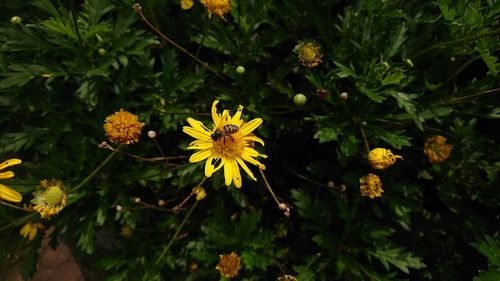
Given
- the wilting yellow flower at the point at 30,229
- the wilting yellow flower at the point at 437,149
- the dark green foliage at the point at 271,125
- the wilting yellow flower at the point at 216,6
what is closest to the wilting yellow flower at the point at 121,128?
the dark green foliage at the point at 271,125

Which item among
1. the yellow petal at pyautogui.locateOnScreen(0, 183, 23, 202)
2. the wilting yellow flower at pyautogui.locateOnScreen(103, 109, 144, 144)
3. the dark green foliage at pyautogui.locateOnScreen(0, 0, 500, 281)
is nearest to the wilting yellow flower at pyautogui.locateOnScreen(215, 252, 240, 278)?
the dark green foliage at pyautogui.locateOnScreen(0, 0, 500, 281)

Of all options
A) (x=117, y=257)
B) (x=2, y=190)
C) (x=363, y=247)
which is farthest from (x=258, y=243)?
(x=2, y=190)

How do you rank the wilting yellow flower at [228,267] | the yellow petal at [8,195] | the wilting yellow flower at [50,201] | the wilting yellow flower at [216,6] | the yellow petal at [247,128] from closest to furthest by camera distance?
the yellow petal at [8,195] < the wilting yellow flower at [50,201] < the yellow petal at [247,128] < the wilting yellow flower at [216,6] < the wilting yellow flower at [228,267]

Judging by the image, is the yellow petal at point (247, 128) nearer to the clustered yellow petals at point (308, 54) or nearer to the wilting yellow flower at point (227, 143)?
the wilting yellow flower at point (227, 143)

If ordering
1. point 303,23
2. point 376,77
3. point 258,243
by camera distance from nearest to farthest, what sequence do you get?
point 376,77
point 258,243
point 303,23

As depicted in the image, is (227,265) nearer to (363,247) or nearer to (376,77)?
(363,247)

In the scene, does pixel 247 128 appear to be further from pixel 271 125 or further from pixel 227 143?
pixel 271 125

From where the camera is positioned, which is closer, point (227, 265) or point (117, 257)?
point (227, 265)
